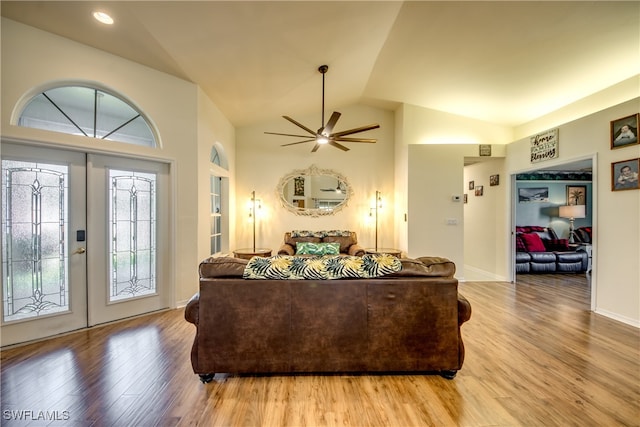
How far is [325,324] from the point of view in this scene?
1996 mm

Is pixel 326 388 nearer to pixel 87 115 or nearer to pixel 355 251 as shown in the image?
pixel 355 251

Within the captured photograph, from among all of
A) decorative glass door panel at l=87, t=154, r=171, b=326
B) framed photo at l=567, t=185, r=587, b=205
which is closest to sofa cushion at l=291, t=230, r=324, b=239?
decorative glass door panel at l=87, t=154, r=171, b=326

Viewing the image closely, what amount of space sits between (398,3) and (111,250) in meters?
4.44

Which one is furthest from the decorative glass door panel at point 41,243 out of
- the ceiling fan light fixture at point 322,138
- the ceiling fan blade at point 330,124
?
the ceiling fan blade at point 330,124

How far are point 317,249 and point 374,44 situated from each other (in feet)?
11.1

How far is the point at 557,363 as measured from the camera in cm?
229

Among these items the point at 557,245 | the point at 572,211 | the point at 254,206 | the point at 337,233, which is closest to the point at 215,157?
the point at 254,206

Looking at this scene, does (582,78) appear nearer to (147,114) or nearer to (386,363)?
(386,363)

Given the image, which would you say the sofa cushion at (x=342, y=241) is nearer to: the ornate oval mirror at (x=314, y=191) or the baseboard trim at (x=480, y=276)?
the ornate oval mirror at (x=314, y=191)

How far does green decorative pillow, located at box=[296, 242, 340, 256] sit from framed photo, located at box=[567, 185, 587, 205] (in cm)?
673

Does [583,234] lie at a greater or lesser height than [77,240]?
lesser

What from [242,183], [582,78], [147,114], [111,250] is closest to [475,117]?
[582,78]

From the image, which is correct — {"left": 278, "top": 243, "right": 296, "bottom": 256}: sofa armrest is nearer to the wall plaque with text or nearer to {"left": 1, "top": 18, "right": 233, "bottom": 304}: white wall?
{"left": 1, "top": 18, "right": 233, "bottom": 304}: white wall

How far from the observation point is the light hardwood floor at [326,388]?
168cm
